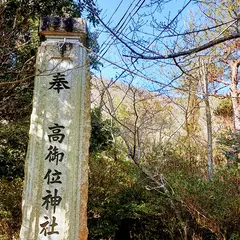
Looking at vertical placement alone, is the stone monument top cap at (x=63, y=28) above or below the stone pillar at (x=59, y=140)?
above

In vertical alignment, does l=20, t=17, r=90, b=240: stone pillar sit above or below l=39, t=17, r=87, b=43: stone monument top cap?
below

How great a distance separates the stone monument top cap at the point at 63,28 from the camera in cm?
281

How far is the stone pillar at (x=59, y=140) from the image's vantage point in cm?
239

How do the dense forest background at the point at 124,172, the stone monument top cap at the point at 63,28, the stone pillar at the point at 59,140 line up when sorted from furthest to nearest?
the dense forest background at the point at 124,172
the stone monument top cap at the point at 63,28
the stone pillar at the point at 59,140

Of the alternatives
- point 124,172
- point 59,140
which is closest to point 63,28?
point 59,140

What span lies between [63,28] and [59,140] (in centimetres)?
105

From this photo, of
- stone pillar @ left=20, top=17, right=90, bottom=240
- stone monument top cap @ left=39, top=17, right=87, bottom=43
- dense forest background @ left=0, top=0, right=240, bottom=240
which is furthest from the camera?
dense forest background @ left=0, top=0, right=240, bottom=240

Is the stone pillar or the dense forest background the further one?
the dense forest background

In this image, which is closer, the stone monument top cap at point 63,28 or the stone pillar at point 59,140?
the stone pillar at point 59,140

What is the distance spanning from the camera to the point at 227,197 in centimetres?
345

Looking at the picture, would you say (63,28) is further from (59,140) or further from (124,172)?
(124,172)

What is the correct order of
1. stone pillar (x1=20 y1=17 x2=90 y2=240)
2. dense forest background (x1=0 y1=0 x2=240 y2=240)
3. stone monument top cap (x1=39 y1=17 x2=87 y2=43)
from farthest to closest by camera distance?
dense forest background (x1=0 y1=0 x2=240 y2=240) → stone monument top cap (x1=39 y1=17 x2=87 y2=43) → stone pillar (x1=20 y1=17 x2=90 y2=240)

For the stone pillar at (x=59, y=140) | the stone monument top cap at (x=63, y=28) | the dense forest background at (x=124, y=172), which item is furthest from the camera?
the dense forest background at (x=124, y=172)

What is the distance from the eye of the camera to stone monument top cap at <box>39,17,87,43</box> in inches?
111
